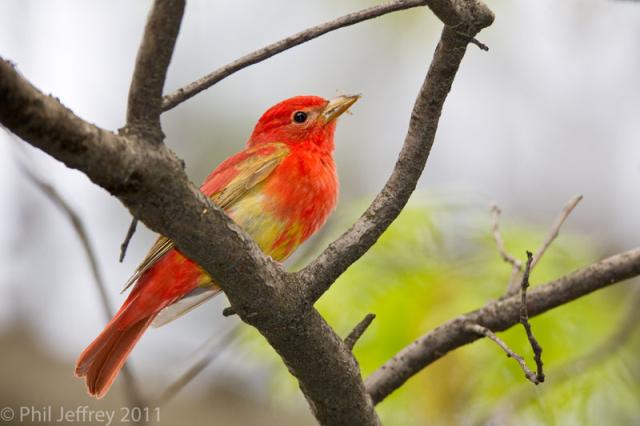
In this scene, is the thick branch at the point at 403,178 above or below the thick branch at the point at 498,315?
above

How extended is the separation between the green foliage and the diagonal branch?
62.8 inches

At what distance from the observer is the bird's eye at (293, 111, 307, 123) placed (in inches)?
166

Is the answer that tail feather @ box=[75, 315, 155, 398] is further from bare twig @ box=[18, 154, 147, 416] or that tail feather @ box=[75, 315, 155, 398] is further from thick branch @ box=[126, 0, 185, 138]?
thick branch @ box=[126, 0, 185, 138]

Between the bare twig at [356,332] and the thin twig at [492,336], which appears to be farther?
the bare twig at [356,332]

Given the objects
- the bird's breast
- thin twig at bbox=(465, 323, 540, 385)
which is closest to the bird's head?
the bird's breast

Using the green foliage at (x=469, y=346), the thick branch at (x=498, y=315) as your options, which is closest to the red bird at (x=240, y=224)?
the green foliage at (x=469, y=346)

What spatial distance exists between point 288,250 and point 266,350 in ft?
2.14

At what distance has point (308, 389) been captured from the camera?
9.12ft

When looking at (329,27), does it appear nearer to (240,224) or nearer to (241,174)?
(240,224)

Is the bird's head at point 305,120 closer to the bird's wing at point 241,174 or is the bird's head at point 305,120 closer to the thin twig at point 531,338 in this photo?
the bird's wing at point 241,174

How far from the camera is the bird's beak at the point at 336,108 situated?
414 centimetres

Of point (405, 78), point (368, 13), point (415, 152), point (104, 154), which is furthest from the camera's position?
point (405, 78)

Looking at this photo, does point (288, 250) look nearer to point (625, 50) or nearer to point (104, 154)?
point (104, 154)

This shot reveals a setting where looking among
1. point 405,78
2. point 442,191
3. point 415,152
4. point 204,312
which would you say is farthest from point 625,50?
point 415,152
